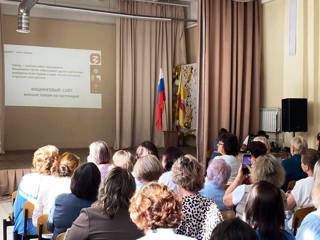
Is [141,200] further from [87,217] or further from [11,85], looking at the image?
[11,85]

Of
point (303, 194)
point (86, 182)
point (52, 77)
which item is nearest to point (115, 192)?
point (86, 182)

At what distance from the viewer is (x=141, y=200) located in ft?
6.11

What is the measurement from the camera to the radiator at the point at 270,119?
24.0 feet

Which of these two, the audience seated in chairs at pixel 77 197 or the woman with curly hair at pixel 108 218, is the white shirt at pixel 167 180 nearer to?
the audience seated in chairs at pixel 77 197

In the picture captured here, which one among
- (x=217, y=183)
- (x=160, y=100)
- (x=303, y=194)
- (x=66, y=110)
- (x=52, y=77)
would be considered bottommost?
(x=303, y=194)

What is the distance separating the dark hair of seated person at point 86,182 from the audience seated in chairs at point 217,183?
34.0 inches

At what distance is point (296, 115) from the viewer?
6504mm

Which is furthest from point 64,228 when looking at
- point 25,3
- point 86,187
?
point 25,3

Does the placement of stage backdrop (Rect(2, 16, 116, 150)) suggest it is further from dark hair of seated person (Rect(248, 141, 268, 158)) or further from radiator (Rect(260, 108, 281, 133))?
dark hair of seated person (Rect(248, 141, 268, 158))

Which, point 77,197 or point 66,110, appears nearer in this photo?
point 77,197

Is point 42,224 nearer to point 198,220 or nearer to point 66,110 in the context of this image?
point 198,220

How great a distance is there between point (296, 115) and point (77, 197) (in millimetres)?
4660

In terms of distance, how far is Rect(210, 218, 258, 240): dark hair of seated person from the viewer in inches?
51.8

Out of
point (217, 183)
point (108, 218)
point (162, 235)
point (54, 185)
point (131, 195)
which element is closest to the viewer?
point (162, 235)
